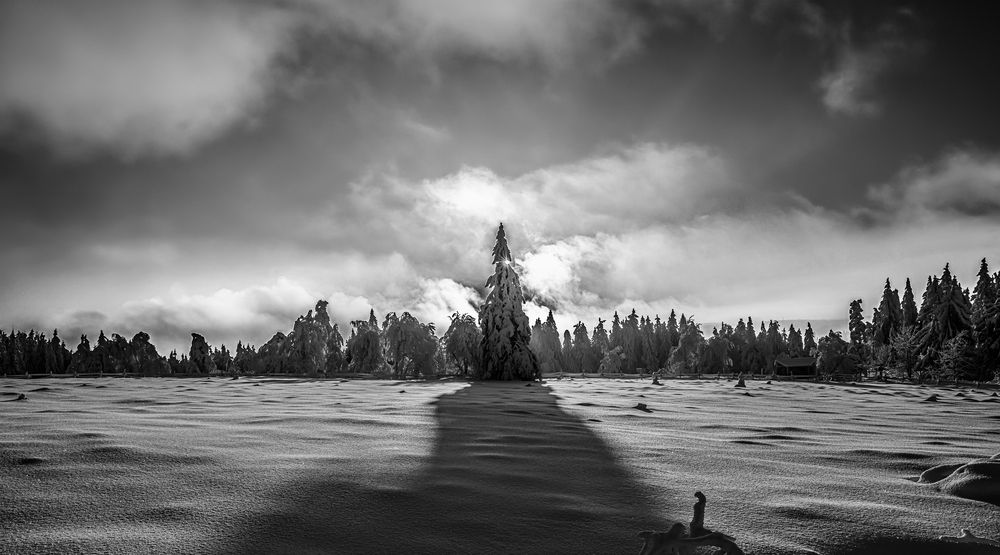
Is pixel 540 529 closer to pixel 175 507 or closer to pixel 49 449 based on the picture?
pixel 175 507

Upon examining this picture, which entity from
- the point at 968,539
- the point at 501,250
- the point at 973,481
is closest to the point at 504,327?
the point at 501,250

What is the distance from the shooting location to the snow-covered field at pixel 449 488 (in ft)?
5.58

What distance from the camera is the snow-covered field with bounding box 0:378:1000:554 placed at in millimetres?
1701

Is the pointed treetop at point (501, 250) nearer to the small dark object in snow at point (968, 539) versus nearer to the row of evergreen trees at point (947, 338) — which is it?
the small dark object in snow at point (968, 539)

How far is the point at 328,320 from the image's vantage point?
4525 centimetres

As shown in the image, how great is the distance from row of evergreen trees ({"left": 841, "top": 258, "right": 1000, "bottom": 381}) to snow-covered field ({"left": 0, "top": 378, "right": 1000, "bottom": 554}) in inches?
1448

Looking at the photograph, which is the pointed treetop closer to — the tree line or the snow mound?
the tree line

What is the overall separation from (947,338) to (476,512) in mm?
48112

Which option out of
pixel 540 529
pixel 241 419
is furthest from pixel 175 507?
pixel 241 419

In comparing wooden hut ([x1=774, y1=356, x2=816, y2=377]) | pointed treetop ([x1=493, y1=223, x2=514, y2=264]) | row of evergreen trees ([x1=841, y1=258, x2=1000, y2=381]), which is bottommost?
wooden hut ([x1=774, y1=356, x2=816, y2=377])

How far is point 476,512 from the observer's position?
6.57 feet

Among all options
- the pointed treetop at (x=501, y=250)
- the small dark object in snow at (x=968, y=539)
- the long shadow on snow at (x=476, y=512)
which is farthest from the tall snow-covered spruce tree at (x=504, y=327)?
the small dark object in snow at (x=968, y=539)

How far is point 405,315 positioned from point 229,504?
117 feet

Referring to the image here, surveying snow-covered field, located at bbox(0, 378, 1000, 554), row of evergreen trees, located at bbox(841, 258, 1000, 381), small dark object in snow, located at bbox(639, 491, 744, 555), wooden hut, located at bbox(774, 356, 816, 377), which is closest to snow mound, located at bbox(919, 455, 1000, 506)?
snow-covered field, located at bbox(0, 378, 1000, 554)
